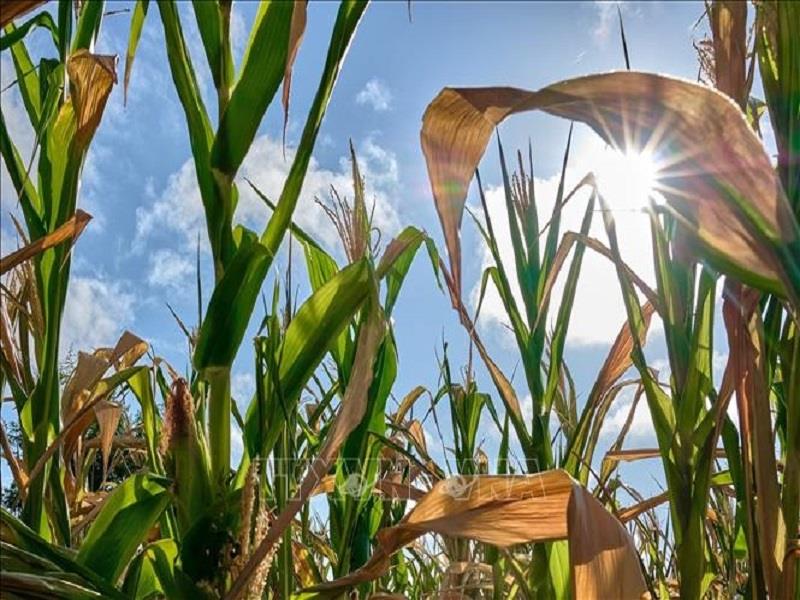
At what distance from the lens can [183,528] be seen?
58 centimetres

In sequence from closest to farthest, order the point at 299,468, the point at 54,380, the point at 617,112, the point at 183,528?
the point at 617,112 → the point at 183,528 → the point at 54,380 → the point at 299,468

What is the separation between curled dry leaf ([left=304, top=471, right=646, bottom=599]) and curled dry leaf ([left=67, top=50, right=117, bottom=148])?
435 millimetres

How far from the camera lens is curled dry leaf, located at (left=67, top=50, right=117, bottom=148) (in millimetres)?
675

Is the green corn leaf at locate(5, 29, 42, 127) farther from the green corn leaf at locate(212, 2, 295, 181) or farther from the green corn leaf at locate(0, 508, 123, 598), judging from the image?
the green corn leaf at locate(0, 508, 123, 598)

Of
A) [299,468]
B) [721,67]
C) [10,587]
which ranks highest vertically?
[721,67]

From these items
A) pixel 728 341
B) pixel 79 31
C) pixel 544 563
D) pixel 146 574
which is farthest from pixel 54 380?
pixel 728 341

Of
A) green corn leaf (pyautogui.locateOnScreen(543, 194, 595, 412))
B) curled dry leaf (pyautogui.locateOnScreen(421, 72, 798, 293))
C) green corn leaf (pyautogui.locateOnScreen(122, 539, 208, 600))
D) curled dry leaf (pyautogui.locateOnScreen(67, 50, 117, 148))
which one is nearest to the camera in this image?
curled dry leaf (pyautogui.locateOnScreen(421, 72, 798, 293))

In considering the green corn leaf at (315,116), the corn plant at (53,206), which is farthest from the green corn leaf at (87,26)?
the green corn leaf at (315,116)

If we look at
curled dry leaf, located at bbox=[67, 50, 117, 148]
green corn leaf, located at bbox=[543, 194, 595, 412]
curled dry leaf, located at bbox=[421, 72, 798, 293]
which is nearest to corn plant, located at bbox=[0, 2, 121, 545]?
curled dry leaf, located at bbox=[67, 50, 117, 148]

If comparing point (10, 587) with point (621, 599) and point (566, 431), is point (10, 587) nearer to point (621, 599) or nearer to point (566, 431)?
point (621, 599)

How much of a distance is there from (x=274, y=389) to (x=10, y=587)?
9.3 inches

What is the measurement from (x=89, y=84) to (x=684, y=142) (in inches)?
19.9

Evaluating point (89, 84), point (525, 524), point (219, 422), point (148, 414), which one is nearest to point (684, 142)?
point (525, 524)

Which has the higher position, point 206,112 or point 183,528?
point 206,112
